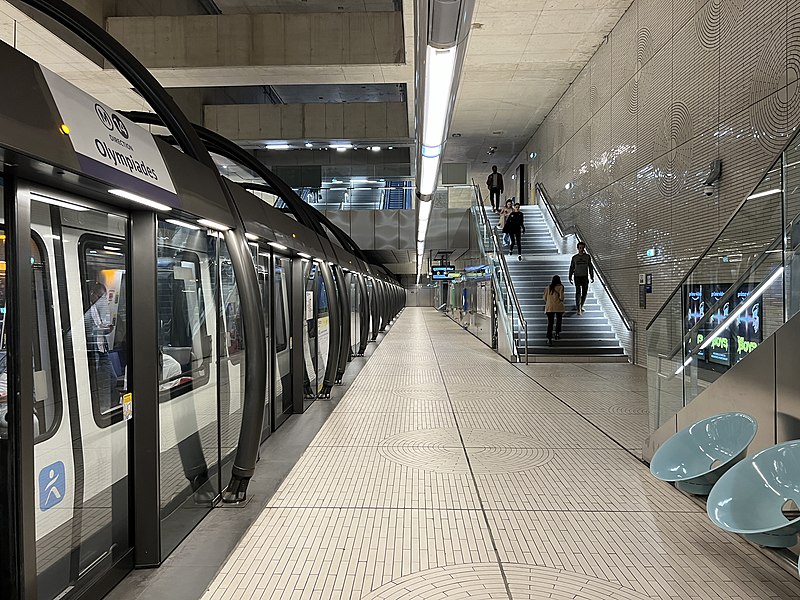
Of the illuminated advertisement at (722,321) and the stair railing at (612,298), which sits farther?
the stair railing at (612,298)

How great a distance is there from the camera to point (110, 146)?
91.7 inches

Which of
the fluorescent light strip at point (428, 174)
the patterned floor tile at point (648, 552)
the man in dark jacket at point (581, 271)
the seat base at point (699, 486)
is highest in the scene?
the fluorescent light strip at point (428, 174)

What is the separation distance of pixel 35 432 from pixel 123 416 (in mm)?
654

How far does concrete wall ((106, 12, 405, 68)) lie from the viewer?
26.1 feet

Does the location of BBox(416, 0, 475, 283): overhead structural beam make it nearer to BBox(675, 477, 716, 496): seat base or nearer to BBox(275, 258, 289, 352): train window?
BBox(275, 258, 289, 352): train window

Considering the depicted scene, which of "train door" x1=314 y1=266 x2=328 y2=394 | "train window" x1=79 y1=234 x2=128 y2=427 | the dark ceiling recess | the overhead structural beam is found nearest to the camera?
"train window" x1=79 y1=234 x2=128 y2=427

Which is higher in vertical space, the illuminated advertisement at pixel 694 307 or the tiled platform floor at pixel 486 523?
the illuminated advertisement at pixel 694 307

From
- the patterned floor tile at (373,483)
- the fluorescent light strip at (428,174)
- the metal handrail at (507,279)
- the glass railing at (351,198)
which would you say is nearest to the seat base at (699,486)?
the patterned floor tile at (373,483)

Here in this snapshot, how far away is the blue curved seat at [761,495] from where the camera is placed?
2762 millimetres

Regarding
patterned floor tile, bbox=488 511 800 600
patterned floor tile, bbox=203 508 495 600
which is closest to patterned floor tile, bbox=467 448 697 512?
patterned floor tile, bbox=488 511 800 600

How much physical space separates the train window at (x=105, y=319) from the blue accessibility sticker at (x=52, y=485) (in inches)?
12.2

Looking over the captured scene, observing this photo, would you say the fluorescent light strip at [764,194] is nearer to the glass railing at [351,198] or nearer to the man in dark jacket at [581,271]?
the man in dark jacket at [581,271]

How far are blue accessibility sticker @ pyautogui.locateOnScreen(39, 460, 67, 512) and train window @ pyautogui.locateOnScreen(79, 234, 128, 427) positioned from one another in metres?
0.31

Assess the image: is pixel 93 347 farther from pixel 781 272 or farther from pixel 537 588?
pixel 781 272
